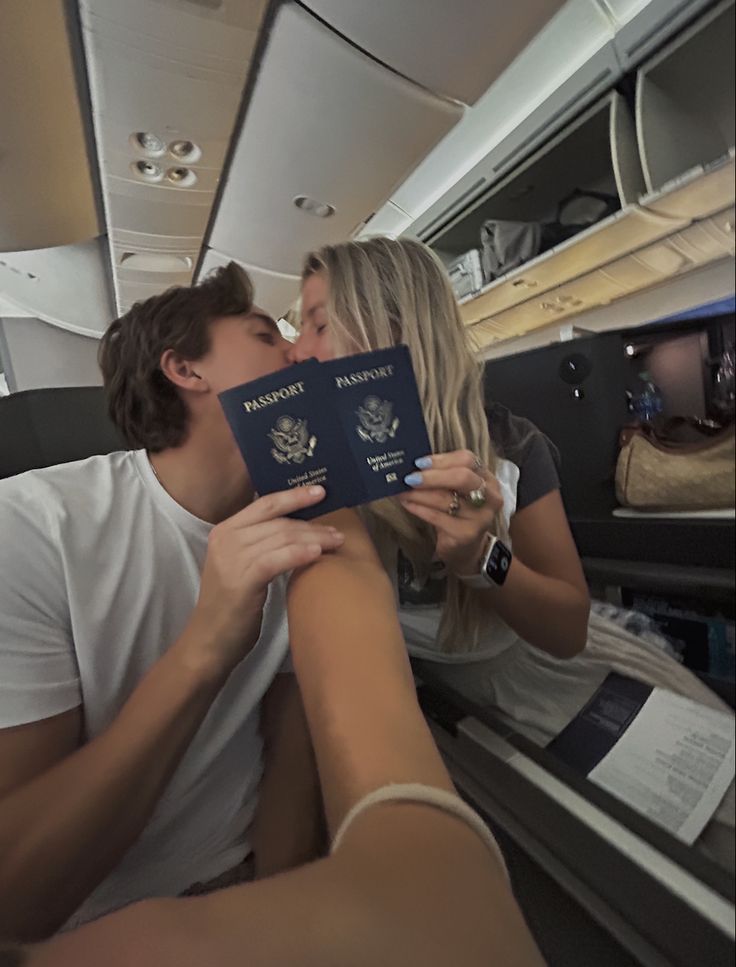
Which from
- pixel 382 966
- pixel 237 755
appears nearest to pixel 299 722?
pixel 237 755

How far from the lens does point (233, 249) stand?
0.43 meters

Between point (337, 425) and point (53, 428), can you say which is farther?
point (53, 428)

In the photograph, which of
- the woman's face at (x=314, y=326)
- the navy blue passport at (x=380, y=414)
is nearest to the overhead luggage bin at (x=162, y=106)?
the woman's face at (x=314, y=326)

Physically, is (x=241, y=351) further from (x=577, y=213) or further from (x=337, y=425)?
(x=577, y=213)

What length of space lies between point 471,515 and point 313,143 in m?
0.31

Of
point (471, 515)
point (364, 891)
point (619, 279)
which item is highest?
point (619, 279)

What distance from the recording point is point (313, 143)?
15.5 inches

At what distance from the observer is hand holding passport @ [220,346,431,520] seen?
1.09ft

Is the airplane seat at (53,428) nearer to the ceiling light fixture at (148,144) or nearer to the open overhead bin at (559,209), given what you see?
the ceiling light fixture at (148,144)

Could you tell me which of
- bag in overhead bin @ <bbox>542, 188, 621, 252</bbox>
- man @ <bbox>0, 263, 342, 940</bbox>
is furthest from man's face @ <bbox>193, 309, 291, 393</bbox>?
bag in overhead bin @ <bbox>542, 188, 621, 252</bbox>

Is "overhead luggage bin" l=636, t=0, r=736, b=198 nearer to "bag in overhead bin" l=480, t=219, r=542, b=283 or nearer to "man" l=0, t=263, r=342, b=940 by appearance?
"bag in overhead bin" l=480, t=219, r=542, b=283

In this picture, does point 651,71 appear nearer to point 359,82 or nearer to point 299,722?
point 359,82

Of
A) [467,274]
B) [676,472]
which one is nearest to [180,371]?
[467,274]

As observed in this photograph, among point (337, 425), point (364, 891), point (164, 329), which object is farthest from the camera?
point (164, 329)
